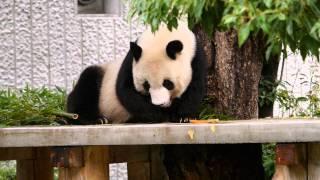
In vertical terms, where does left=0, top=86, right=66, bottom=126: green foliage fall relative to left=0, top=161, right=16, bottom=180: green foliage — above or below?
above

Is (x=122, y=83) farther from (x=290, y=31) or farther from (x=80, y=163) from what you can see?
(x=290, y=31)

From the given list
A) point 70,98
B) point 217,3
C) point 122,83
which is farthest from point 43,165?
point 217,3

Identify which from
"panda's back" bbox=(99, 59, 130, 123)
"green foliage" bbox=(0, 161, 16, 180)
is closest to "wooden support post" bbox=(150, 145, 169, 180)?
"panda's back" bbox=(99, 59, 130, 123)

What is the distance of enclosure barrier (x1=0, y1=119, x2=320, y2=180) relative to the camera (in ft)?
15.5

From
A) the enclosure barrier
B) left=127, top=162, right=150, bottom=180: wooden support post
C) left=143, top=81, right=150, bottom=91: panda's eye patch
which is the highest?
left=143, top=81, right=150, bottom=91: panda's eye patch

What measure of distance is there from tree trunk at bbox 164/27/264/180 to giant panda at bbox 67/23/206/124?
315 millimetres

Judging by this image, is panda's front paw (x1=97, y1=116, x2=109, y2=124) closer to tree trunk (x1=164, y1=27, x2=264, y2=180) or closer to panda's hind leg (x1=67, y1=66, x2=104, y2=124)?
panda's hind leg (x1=67, y1=66, x2=104, y2=124)

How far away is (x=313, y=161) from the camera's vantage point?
486 centimetres

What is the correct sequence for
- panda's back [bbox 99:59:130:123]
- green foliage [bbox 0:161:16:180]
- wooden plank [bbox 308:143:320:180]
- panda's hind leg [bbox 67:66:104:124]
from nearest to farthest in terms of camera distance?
wooden plank [bbox 308:143:320:180]
panda's back [bbox 99:59:130:123]
panda's hind leg [bbox 67:66:104:124]
green foliage [bbox 0:161:16:180]

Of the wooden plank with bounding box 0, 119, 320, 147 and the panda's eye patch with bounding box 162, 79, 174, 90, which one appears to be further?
the panda's eye patch with bounding box 162, 79, 174, 90

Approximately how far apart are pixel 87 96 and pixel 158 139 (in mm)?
1795

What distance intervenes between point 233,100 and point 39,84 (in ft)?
10.3

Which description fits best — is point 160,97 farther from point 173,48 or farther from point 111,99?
point 111,99

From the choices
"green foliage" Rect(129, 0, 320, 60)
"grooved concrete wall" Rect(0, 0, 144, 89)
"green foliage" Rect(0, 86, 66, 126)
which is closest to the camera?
"green foliage" Rect(129, 0, 320, 60)
